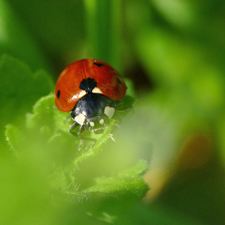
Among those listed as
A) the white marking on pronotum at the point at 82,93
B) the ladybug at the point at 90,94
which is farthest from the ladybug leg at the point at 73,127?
the white marking on pronotum at the point at 82,93

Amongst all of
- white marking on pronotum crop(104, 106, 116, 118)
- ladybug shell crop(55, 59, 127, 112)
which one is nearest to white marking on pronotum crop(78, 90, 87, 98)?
ladybug shell crop(55, 59, 127, 112)

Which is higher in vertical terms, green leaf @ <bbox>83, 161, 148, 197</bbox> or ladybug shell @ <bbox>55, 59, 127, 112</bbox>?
ladybug shell @ <bbox>55, 59, 127, 112</bbox>

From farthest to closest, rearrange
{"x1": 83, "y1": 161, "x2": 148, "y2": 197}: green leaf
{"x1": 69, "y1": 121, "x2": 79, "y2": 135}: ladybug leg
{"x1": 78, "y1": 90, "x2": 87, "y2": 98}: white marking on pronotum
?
{"x1": 78, "y1": 90, "x2": 87, "y2": 98}: white marking on pronotum
{"x1": 69, "y1": 121, "x2": 79, "y2": 135}: ladybug leg
{"x1": 83, "y1": 161, "x2": 148, "y2": 197}: green leaf

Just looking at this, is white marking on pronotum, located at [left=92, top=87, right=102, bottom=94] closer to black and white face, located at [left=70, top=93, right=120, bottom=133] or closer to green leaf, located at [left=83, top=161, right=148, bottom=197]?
black and white face, located at [left=70, top=93, right=120, bottom=133]

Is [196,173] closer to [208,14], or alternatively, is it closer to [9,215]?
[208,14]

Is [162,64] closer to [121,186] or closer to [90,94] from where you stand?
[90,94]

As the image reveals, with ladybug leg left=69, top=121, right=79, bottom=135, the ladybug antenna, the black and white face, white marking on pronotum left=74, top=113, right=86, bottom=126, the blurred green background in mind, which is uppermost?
the blurred green background

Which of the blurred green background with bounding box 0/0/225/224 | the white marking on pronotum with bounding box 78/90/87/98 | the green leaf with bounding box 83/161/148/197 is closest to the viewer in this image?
the green leaf with bounding box 83/161/148/197

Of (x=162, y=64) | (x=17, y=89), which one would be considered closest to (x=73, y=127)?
(x=17, y=89)

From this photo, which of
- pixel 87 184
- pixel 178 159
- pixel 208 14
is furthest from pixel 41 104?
pixel 208 14
